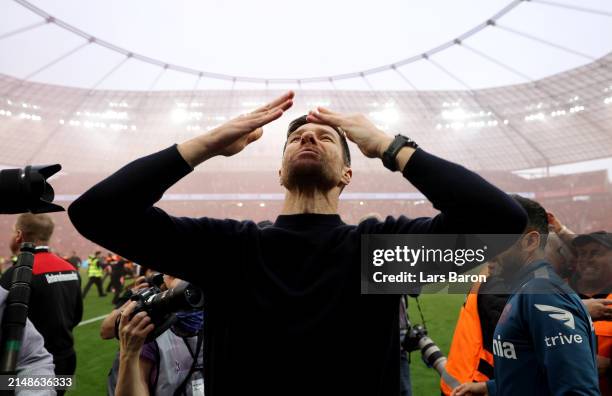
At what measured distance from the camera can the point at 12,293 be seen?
142 cm

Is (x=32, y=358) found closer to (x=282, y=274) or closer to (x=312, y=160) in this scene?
(x=282, y=274)

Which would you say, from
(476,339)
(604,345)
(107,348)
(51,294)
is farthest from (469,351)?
(107,348)

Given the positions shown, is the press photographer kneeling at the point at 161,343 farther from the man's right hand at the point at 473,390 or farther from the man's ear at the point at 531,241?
the man's ear at the point at 531,241

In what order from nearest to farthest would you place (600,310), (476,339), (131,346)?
(131,346)
(600,310)
(476,339)

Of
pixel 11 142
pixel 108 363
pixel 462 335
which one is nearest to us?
pixel 462 335

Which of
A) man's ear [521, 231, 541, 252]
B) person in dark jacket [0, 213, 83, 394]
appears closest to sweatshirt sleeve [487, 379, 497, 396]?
man's ear [521, 231, 541, 252]

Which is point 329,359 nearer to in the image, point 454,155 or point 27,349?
point 27,349

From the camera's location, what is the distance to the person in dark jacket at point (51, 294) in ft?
9.80

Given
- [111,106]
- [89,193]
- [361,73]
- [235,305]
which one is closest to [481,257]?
[235,305]

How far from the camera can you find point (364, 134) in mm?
1138

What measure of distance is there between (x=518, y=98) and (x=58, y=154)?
4339 cm

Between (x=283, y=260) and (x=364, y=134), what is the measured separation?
0.47m

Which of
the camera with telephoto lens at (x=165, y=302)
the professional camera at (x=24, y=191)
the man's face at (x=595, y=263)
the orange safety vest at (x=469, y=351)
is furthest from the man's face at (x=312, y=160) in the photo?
the man's face at (x=595, y=263)
